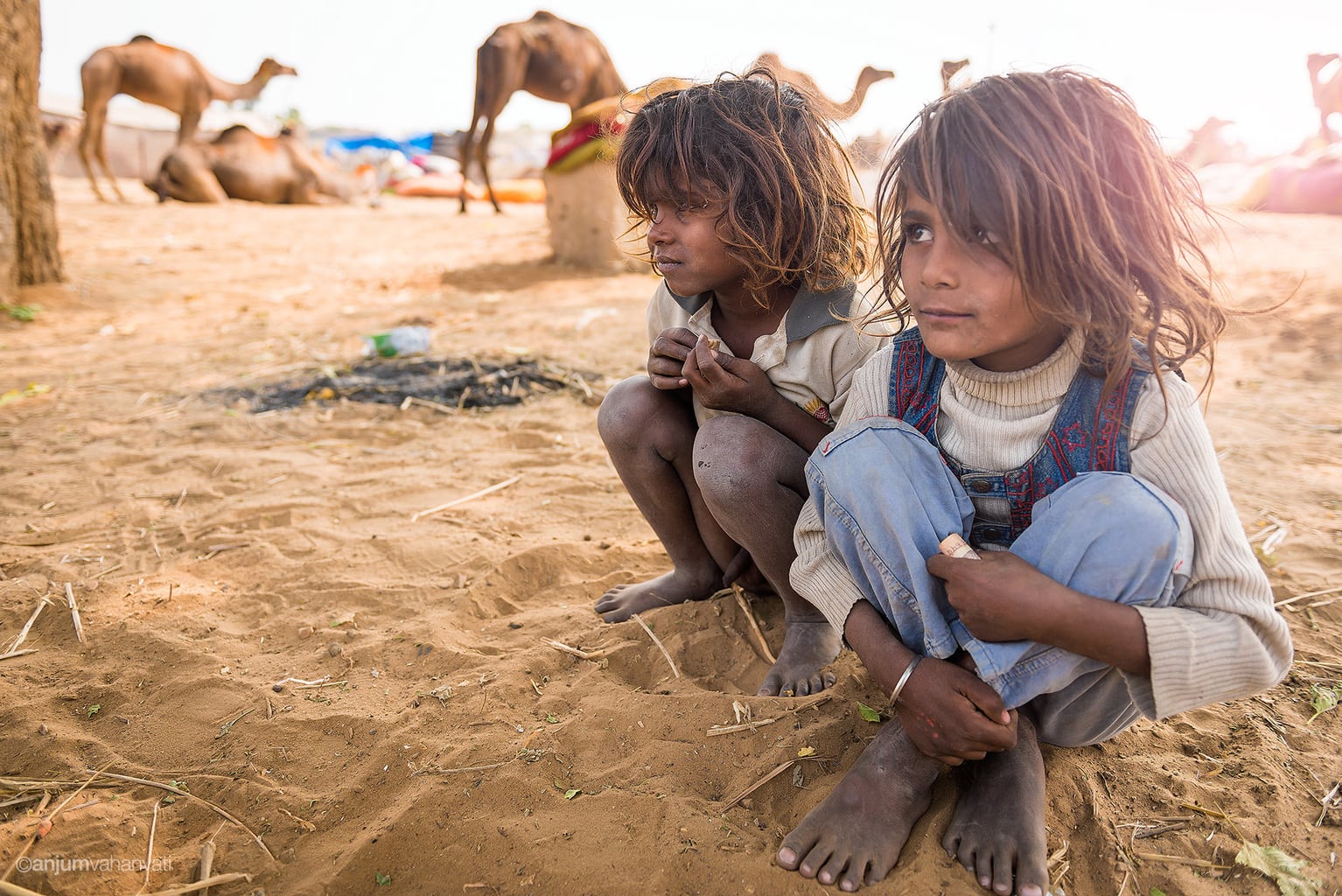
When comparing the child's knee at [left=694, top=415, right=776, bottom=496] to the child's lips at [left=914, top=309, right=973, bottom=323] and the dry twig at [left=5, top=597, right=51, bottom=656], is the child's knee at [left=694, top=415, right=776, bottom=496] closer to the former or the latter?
the child's lips at [left=914, top=309, right=973, bottom=323]

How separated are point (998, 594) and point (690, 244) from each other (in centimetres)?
99

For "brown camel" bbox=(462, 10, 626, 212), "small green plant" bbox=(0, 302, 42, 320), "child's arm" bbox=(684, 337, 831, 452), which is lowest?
"small green plant" bbox=(0, 302, 42, 320)

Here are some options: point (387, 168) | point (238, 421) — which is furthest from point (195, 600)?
point (387, 168)

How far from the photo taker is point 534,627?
2121 millimetres

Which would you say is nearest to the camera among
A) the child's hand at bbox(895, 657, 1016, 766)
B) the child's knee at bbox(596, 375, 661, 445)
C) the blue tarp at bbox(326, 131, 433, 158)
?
the child's hand at bbox(895, 657, 1016, 766)

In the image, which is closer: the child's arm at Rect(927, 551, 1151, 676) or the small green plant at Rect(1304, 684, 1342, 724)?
the child's arm at Rect(927, 551, 1151, 676)

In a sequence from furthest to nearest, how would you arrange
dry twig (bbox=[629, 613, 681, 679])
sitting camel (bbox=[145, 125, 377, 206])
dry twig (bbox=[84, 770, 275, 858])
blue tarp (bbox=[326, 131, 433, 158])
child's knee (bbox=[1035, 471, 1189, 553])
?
blue tarp (bbox=[326, 131, 433, 158]) → sitting camel (bbox=[145, 125, 377, 206]) → dry twig (bbox=[629, 613, 681, 679]) → dry twig (bbox=[84, 770, 275, 858]) → child's knee (bbox=[1035, 471, 1189, 553])

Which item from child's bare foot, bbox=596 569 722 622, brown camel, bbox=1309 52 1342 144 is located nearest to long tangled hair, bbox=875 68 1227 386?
child's bare foot, bbox=596 569 722 622

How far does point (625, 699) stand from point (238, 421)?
2.64m

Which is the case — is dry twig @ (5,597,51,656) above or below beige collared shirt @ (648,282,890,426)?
below

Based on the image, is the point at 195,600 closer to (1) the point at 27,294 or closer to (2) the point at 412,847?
(2) the point at 412,847

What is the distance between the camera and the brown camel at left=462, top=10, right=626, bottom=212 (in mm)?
Answer: 8453

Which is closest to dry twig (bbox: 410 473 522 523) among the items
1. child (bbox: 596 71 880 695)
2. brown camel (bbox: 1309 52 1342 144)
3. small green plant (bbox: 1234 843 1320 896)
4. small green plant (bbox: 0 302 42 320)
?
child (bbox: 596 71 880 695)

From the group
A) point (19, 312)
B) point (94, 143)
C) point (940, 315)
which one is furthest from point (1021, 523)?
point (94, 143)
